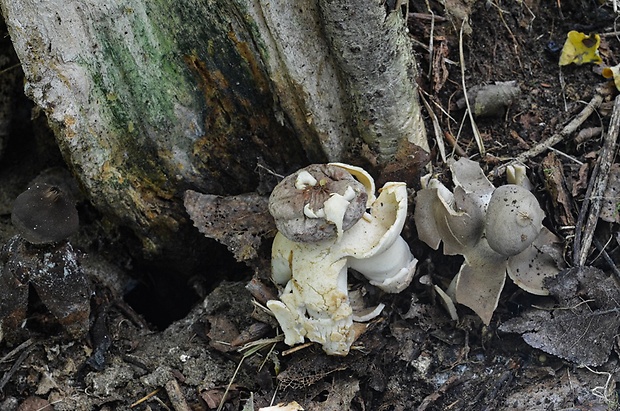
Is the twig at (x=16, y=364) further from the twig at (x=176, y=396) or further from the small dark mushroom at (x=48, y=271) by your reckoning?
the twig at (x=176, y=396)

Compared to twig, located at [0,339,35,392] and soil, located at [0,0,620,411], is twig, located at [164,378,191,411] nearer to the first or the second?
soil, located at [0,0,620,411]

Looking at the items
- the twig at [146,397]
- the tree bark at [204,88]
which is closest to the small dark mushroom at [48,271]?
the tree bark at [204,88]

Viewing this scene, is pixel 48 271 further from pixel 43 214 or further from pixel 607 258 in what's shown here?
pixel 607 258

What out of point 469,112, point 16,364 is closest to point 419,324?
point 469,112

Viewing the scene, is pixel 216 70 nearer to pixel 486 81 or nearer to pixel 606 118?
pixel 486 81

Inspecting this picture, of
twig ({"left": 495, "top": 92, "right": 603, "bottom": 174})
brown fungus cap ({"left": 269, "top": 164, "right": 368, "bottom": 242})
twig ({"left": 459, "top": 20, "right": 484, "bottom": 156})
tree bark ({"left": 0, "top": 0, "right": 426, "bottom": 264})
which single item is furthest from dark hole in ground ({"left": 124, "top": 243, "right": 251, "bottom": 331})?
twig ({"left": 495, "top": 92, "right": 603, "bottom": 174})
